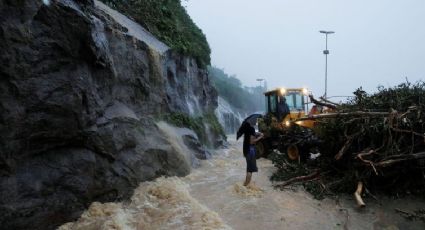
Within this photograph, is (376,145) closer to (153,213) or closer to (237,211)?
(237,211)

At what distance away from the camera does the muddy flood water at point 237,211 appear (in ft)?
27.2

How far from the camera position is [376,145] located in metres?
9.89

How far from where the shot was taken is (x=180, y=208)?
9.07 meters

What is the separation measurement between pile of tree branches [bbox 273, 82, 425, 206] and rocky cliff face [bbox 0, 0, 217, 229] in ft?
16.4

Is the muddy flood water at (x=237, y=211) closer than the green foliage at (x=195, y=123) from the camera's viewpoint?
Yes

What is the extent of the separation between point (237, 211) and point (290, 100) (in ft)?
28.2

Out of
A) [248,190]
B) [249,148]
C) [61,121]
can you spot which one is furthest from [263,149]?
[61,121]

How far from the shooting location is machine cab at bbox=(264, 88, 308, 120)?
53.1 ft

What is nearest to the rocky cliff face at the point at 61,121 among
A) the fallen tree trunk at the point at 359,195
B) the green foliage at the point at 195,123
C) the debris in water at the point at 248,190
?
the debris in water at the point at 248,190

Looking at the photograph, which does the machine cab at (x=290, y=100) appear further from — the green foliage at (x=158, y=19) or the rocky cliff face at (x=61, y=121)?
the rocky cliff face at (x=61, y=121)

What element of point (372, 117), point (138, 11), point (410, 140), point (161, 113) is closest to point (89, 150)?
point (161, 113)

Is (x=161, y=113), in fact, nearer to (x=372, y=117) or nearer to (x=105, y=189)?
(x=105, y=189)

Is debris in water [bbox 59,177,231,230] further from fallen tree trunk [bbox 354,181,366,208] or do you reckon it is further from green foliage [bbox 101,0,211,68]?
green foliage [bbox 101,0,211,68]

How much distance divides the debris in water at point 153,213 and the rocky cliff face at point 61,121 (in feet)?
1.00
